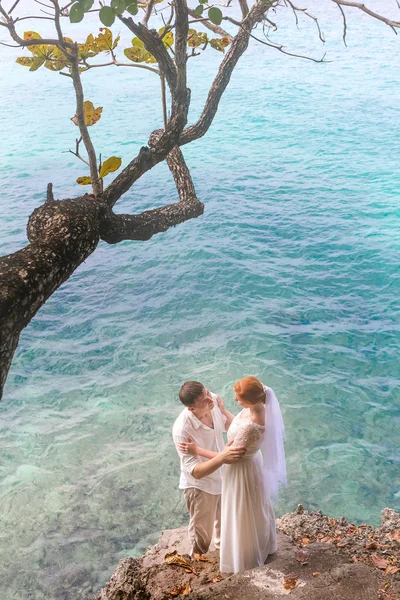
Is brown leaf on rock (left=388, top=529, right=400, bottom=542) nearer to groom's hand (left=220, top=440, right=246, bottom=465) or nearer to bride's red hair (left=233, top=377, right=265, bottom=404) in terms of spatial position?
groom's hand (left=220, top=440, right=246, bottom=465)

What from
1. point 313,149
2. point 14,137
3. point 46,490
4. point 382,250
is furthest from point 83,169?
point 46,490

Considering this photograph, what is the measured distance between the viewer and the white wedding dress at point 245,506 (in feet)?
10.9

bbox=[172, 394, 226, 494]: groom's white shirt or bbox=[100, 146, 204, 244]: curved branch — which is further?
bbox=[172, 394, 226, 494]: groom's white shirt

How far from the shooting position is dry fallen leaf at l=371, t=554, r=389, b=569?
3.36 meters

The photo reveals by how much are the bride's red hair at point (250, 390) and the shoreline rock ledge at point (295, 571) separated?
38.1 inches

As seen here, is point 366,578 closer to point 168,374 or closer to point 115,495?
point 115,495

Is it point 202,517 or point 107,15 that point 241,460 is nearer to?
point 202,517

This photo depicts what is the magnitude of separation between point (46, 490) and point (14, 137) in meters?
15.4

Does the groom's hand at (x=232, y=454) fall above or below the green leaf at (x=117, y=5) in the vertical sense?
below

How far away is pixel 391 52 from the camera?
24375 mm

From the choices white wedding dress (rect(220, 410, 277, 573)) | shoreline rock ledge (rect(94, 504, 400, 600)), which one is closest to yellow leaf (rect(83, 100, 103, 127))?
white wedding dress (rect(220, 410, 277, 573))

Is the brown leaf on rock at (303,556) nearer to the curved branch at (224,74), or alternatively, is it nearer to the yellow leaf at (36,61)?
the curved branch at (224,74)

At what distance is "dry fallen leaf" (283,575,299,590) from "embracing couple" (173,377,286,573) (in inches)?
11.9

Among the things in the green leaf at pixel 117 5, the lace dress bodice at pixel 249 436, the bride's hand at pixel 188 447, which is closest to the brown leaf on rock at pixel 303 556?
the lace dress bodice at pixel 249 436
